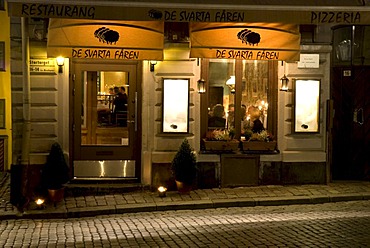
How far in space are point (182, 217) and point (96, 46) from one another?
3532 millimetres

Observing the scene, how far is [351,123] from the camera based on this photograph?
13906mm

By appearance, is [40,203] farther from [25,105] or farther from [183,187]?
[183,187]

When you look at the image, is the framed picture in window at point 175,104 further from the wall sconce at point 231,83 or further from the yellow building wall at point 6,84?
the yellow building wall at point 6,84

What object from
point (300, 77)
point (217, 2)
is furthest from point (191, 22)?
point (300, 77)

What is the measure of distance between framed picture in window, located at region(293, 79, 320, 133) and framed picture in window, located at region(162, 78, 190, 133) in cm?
228

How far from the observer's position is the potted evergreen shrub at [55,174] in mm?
11422

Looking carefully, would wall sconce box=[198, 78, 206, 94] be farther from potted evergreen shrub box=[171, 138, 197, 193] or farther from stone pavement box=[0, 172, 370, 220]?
stone pavement box=[0, 172, 370, 220]

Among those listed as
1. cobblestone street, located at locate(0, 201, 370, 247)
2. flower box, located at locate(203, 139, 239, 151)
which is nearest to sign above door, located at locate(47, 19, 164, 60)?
flower box, located at locate(203, 139, 239, 151)

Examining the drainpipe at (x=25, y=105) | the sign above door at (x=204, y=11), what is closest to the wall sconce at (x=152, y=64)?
the sign above door at (x=204, y=11)

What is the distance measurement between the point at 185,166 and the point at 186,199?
634 mm

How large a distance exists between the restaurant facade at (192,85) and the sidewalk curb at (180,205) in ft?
3.73

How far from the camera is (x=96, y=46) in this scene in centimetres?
1158

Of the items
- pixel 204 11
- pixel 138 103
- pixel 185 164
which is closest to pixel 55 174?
pixel 138 103

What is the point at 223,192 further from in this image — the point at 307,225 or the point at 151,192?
the point at 307,225
